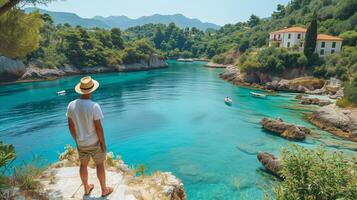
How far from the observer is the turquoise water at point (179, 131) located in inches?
691

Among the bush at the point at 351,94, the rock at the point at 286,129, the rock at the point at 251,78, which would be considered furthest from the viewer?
the rock at the point at 251,78

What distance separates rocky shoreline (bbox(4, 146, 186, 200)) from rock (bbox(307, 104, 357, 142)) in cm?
2375

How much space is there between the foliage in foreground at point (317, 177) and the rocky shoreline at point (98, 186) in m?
3.35

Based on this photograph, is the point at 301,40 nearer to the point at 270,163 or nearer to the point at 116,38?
the point at 270,163

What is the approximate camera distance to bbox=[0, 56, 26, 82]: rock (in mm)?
53844

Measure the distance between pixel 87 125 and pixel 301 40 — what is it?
6633cm

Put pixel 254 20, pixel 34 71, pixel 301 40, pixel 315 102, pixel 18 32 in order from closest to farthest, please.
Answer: pixel 18 32 → pixel 315 102 → pixel 34 71 → pixel 301 40 → pixel 254 20

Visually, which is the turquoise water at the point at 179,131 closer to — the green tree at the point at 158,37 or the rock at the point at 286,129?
the rock at the point at 286,129

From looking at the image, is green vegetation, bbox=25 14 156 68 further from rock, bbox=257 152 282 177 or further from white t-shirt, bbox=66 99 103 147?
white t-shirt, bbox=66 99 103 147

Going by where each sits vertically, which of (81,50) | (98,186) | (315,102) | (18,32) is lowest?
(315,102)

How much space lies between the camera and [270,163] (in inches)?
692

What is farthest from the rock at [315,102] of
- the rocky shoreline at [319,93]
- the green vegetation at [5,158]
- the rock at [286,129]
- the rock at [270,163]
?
the green vegetation at [5,158]

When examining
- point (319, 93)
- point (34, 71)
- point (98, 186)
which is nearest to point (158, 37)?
point (34, 71)

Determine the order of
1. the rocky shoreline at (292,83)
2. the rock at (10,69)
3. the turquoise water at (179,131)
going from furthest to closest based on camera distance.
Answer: the rock at (10,69), the rocky shoreline at (292,83), the turquoise water at (179,131)
